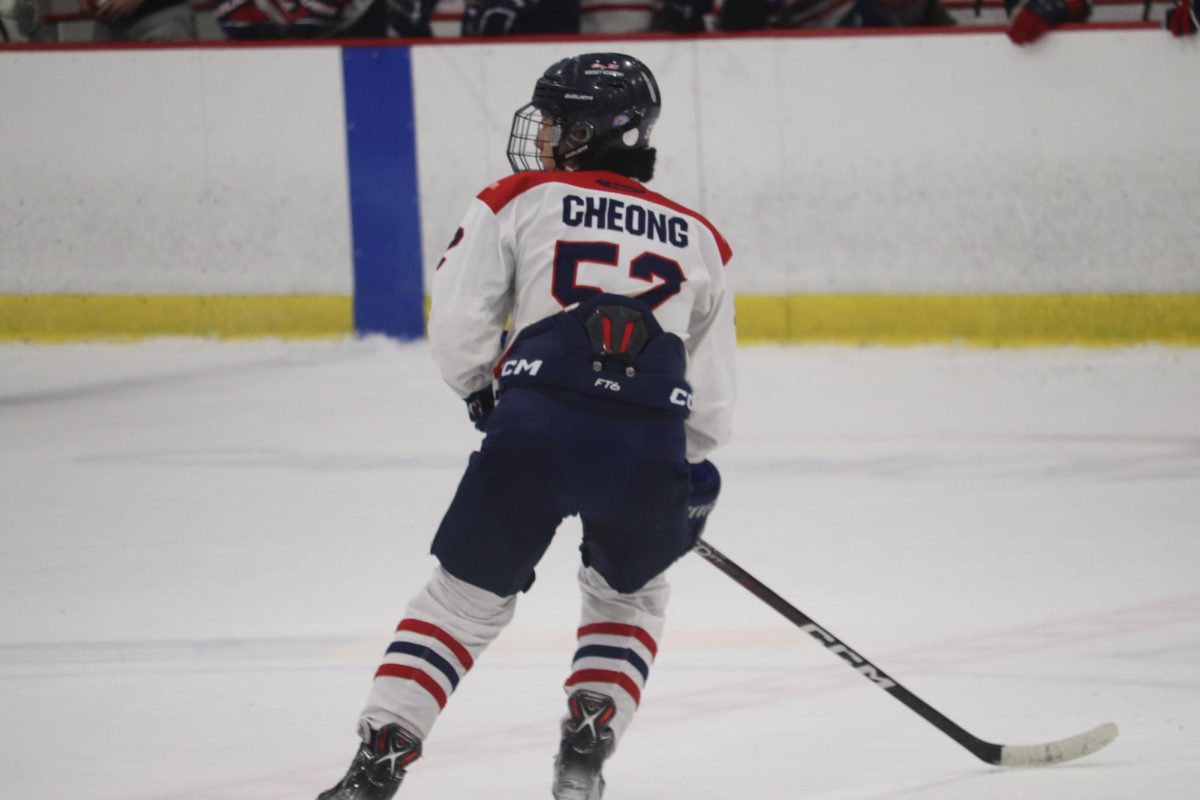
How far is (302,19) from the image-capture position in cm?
661

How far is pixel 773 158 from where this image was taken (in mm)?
6312

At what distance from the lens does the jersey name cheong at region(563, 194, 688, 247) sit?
94.3 inches

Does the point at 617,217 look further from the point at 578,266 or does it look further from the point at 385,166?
the point at 385,166

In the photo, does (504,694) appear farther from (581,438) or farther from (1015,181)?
(1015,181)

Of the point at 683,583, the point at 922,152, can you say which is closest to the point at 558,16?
the point at 922,152

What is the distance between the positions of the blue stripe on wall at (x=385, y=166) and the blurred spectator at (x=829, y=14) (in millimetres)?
1127

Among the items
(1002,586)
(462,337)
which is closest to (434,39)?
(1002,586)

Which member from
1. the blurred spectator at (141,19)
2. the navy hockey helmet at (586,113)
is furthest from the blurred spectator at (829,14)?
the navy hockey helmet at (586,113)

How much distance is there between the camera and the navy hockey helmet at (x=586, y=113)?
2512 millimetres

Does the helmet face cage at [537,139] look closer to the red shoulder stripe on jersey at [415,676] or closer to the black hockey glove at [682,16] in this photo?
the red shoulder stripe on jersey at [415,676]

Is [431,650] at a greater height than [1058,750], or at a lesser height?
greater

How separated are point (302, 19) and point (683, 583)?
3.52m

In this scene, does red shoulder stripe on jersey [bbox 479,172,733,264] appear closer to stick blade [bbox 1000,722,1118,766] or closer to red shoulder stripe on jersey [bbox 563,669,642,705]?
red shoulder stripe on jersey [bbox 563,669,642,705]

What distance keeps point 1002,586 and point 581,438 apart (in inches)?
62.6
